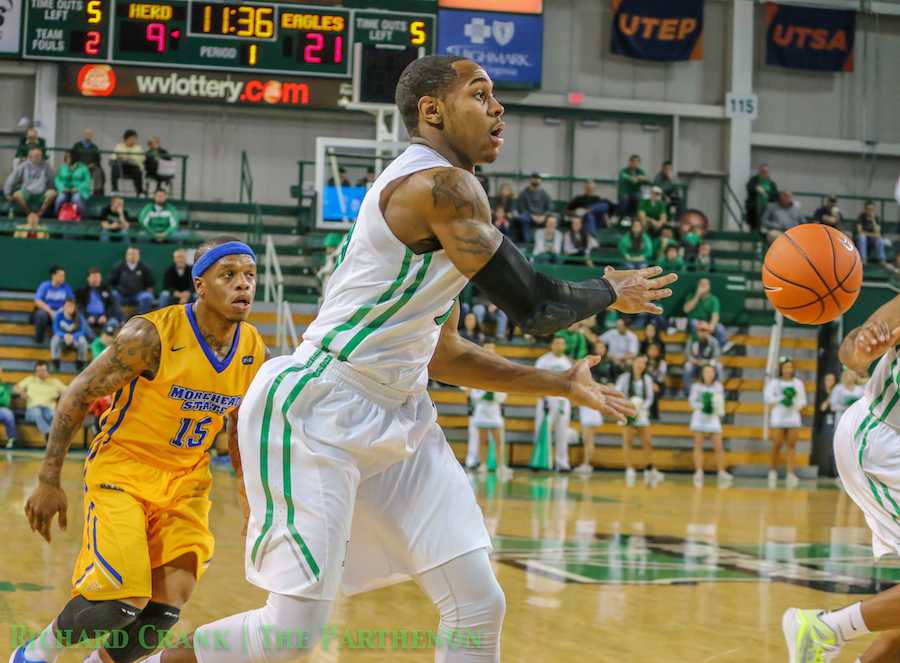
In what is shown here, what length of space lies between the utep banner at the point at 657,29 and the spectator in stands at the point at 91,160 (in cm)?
1116

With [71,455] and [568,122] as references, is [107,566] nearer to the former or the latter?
[71,455]

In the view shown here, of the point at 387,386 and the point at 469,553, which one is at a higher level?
the point at 387,386

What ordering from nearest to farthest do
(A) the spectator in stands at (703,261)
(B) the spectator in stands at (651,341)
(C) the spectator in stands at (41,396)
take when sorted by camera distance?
1. (C) the spectator in stands at (41,396)
2. (B) the spectator in stands at (651,341)
3. (A) the spectator in stands at (703,261)

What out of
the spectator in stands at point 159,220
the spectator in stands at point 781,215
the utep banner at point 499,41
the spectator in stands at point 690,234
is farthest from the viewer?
the utep banner at point 499,41

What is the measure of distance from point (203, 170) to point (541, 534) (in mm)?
15965

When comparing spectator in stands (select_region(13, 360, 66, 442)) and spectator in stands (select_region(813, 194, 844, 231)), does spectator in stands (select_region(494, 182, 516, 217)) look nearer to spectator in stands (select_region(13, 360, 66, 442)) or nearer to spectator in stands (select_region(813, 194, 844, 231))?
spectator in stands (select_region(813, 194, 844, 231))

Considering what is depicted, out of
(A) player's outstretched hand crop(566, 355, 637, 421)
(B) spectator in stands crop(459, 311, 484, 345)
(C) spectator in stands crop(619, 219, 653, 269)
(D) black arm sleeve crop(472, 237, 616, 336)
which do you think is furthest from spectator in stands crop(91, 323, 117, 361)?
(D) black arm sleeve crop(472, 237, 616, 336)

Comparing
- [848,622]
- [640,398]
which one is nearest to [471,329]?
[640,398]

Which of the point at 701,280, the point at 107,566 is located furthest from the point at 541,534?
the point at 701,280

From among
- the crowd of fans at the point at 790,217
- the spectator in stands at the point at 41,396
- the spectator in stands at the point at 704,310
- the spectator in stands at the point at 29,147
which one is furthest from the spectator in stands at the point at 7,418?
the crowd of fans at the point at 790,217

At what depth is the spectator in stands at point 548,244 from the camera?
811 inches

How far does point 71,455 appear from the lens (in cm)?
1711

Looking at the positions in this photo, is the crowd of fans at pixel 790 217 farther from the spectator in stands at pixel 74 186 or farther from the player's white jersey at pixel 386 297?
the player's white jersey at pixel 386 297

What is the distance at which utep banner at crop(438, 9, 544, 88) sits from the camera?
79.2ft
